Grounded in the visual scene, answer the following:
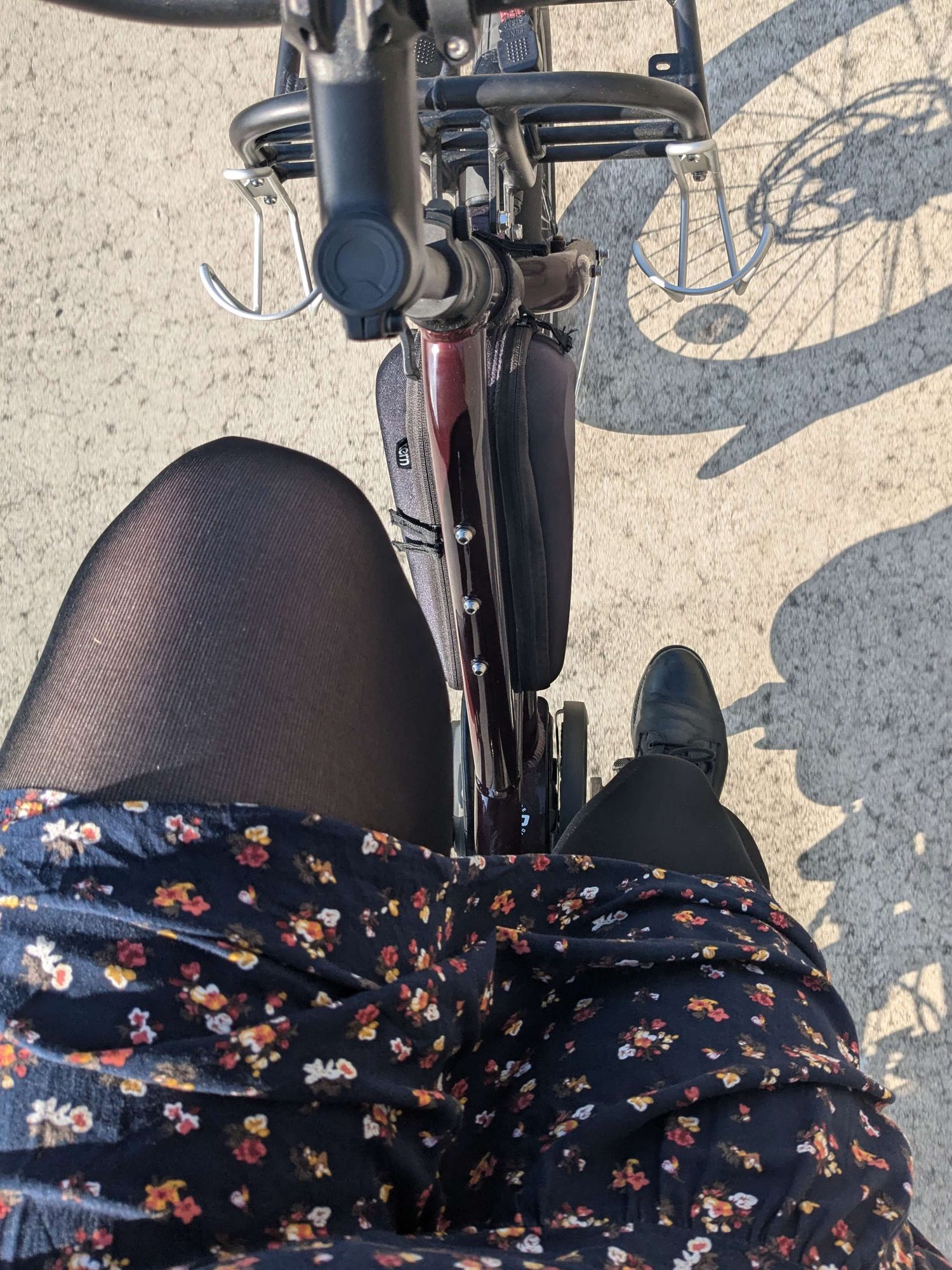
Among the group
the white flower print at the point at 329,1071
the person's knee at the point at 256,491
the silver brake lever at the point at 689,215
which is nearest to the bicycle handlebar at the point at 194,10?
the person's knee at the point at 256,491

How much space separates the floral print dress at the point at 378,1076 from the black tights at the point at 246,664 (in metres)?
0.04

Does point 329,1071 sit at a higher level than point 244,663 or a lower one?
lower

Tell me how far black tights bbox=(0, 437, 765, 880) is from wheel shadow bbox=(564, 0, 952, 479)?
1.99ft

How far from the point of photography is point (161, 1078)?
0.43 meters

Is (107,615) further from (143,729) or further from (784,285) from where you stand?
(784,285)

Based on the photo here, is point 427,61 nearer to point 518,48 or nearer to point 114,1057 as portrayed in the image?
point 518,48

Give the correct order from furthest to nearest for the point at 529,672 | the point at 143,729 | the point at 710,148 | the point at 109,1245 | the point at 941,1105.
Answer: the point at 941,1105, the point at 529,672, the point at 710,148, the point at 143,729, the point at 109,1245

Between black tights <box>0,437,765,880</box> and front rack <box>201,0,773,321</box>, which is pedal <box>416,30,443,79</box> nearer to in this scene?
front rack <box>201,0,773,321</box>

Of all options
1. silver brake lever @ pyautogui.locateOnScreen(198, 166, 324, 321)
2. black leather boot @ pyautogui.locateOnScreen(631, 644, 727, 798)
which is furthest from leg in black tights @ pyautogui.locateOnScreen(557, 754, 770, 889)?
silver brake lever @ pyautogui.locateOnScreen(198, 166, 324, 321)

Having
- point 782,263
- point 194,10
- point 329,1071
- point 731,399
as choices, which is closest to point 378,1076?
point 329,1071

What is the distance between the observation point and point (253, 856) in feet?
1.63

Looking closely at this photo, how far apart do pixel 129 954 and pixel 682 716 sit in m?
0.70

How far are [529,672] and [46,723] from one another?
1.31 feet

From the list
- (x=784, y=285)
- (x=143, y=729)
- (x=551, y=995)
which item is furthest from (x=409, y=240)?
(x=784, y=285)
